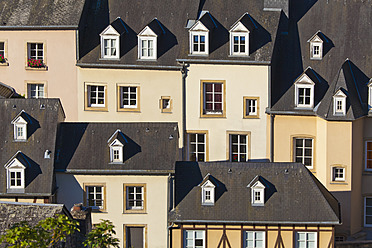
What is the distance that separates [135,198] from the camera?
54.5m

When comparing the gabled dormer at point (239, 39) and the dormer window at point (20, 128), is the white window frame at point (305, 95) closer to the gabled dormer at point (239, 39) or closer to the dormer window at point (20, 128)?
the gabled dormer at point (239, 39)

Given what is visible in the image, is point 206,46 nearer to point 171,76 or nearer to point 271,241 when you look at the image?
point 171,76

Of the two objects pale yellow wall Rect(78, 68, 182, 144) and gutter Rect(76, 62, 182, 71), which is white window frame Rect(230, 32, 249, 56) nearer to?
gutter Rect(76, 62, 182, 71)

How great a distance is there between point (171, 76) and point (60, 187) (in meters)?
11.0

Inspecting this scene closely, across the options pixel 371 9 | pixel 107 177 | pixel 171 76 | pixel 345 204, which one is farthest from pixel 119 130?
pixel 371 9

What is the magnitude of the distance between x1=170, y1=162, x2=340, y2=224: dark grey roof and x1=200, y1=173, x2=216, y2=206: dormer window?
8.9 inches

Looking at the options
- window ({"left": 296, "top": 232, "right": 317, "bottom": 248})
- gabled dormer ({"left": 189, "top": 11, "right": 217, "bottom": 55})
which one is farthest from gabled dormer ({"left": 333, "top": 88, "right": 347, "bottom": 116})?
window ({"left": 296, "top": 232, "right": 317, "bottom": 248})

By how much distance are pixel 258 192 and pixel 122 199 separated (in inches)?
287

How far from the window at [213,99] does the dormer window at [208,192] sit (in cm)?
876

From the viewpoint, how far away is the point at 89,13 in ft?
208

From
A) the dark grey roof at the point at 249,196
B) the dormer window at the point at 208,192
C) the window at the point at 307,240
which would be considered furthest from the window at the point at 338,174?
the dormer window at the point at 208,192

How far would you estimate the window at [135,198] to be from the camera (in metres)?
54.4

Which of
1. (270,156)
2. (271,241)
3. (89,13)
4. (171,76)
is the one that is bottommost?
(271,241)

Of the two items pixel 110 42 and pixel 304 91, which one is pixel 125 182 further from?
pixel 304 91
